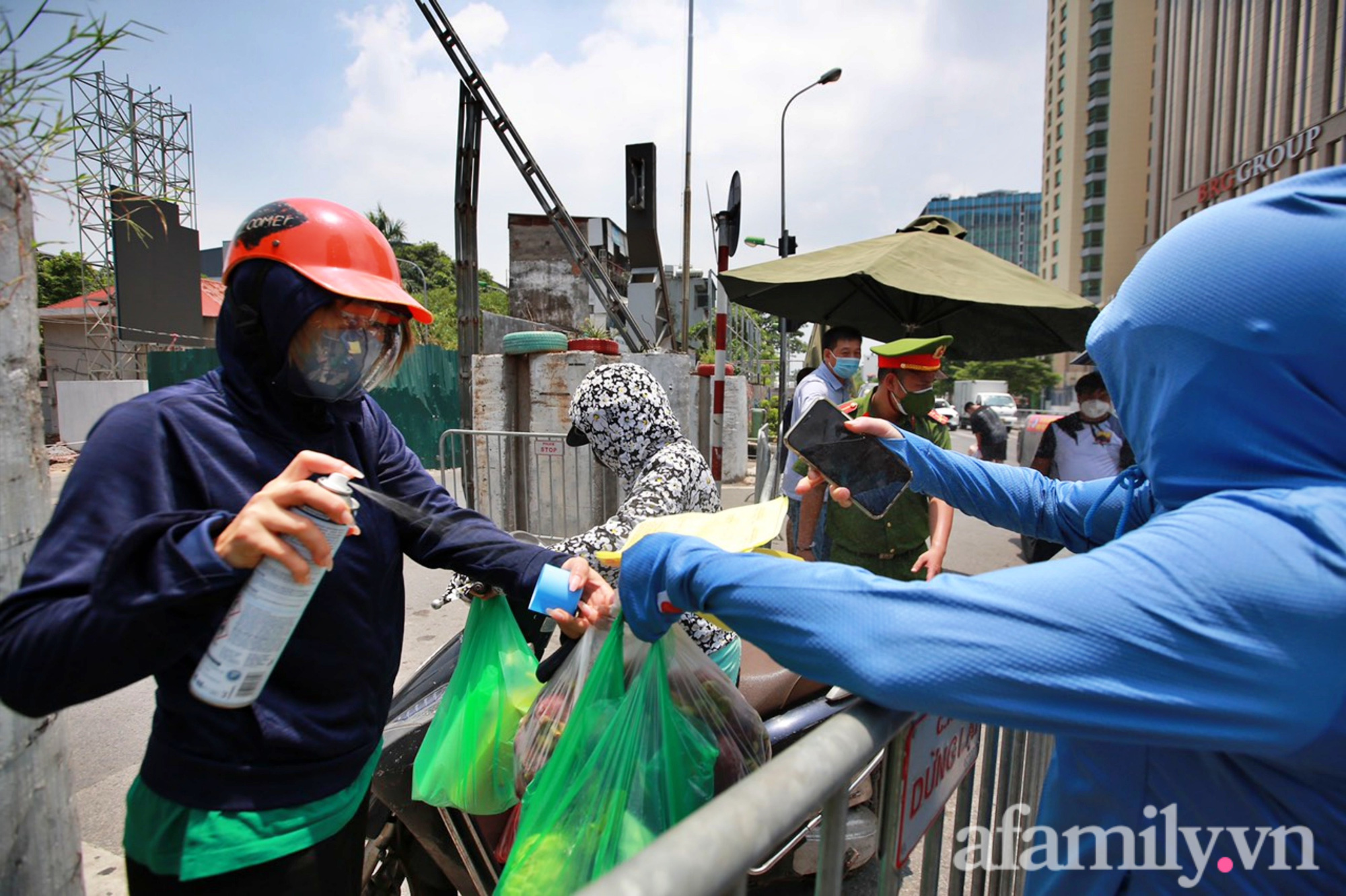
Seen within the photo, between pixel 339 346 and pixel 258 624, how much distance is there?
19.9 inches

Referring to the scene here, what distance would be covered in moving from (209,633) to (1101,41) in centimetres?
7988

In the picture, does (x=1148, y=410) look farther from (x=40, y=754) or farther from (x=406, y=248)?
A: (x=406, y=248)

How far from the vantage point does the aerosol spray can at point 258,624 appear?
95cm

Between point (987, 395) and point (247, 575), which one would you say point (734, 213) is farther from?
point (987, 395)

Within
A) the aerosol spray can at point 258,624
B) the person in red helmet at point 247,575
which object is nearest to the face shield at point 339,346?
the person in red helmet at point 247,575

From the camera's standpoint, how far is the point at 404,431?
13883 millimetres

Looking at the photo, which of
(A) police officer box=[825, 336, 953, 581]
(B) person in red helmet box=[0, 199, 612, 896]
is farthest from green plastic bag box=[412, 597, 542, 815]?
(A) police officer box=[825, 336, 953, 581]

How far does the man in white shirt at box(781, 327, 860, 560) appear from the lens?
12.2ft

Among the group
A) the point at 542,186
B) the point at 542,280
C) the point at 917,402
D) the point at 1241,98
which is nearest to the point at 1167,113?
the point at 1241,98

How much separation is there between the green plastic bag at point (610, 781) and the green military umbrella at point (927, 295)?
3259 millimetres

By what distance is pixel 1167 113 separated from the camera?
1785 inches

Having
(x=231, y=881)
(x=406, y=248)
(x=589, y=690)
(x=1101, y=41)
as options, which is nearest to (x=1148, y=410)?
(x=589, y=690)

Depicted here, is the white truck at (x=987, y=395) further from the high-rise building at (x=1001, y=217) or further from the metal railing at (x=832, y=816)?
the high-rise building at (x=1001, y=217)

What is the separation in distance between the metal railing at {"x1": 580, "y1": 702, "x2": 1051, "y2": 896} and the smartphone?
23.8 inches
